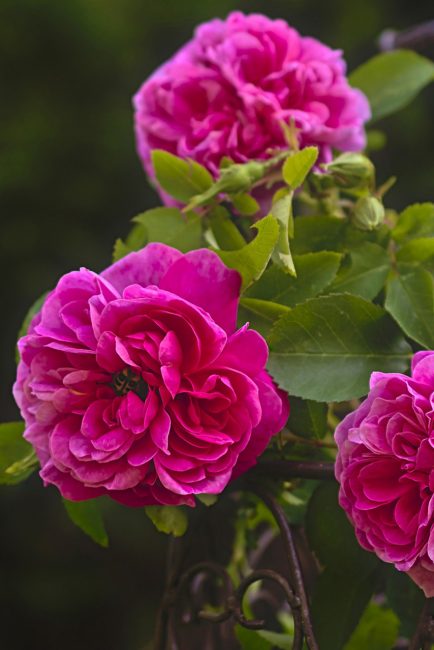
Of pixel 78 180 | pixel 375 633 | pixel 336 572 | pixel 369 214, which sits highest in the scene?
pixel 369 214

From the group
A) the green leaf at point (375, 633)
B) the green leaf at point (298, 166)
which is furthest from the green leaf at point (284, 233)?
the green leaf at point (375, 633)

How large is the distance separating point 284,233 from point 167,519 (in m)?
0.13

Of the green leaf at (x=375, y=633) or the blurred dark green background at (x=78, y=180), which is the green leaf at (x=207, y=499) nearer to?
the green leaf at (x=375, y=633)

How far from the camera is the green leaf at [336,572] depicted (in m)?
0.40

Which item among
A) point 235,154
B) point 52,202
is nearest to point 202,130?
point 235,154

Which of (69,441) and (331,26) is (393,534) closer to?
(69,441)

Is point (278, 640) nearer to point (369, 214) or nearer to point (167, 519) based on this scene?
point (167, 519)

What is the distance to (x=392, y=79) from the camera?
0.55 metres

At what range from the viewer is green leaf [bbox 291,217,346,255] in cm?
43

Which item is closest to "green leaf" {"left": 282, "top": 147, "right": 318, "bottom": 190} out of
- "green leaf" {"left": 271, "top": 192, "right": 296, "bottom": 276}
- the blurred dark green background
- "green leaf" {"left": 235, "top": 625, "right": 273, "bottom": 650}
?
"green leaf" {"left": 271, "top": 192, "right": 296, "bottom": 276}

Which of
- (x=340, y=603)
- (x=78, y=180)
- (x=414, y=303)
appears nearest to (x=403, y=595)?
(x=340, y=603)

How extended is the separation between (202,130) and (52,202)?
1014 millimetres

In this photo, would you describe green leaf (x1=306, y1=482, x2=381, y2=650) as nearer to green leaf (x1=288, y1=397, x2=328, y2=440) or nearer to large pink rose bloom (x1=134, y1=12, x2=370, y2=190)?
green leaf (x1=288, y1=397, x2=328, y2=440)

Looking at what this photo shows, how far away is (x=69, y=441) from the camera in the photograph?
33 centimetres
